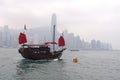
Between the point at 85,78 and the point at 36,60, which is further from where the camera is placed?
the point at 36,60

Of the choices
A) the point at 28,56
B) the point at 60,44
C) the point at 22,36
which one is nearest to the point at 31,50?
the point at 28,56

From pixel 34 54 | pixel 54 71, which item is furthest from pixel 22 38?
pixel 54 71

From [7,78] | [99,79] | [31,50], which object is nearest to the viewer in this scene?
[7,78]

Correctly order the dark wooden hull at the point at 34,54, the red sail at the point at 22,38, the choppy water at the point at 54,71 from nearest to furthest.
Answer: the choppy water at the point at 54,71 → the dark wooden hull at the point at 34,54 → the red sail at the point at 22,38

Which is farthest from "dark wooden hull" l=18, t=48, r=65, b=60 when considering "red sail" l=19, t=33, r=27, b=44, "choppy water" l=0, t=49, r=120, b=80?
"red sail" l=19, t=33, r=27, b=44

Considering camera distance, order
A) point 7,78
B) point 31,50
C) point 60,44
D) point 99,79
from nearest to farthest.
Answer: point 7,78, point 99,79, point 31,50, point 60,44

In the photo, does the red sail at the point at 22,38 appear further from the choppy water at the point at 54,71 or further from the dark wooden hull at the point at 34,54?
the choppy water at the point at 54,71

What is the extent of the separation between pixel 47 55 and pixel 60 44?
8.15 m

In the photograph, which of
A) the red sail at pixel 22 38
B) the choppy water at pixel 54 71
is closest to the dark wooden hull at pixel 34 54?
the choppy water at pixel 54 71

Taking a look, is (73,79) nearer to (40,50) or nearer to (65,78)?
(65,78)

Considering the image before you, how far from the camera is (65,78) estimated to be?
113 ft

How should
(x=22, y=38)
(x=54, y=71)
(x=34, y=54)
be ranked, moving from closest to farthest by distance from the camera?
(x=54, y=71) < (x=34, y=54) < (x=22, y=38)

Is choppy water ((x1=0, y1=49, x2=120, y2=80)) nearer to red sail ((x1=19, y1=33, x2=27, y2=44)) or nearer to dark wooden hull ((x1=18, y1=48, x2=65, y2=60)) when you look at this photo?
dark wooden hull ((x1=18, y1=48, x2=65, y2=60))

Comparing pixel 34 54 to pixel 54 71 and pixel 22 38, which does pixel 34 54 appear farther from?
pixel 54 71
